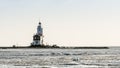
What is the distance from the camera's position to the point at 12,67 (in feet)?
178

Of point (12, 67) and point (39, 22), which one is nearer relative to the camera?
point (12, 67)

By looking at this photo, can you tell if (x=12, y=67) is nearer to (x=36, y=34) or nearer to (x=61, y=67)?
(x=61, y=67)

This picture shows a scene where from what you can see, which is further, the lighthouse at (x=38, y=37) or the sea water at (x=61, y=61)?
the lighthouse at (x=38, y=37)

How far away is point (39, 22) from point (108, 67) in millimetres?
139027

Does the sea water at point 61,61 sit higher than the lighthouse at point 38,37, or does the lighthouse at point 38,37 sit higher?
the lighthouse at point 38,37

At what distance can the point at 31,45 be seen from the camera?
19462 cm

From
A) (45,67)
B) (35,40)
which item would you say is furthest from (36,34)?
(45,67)

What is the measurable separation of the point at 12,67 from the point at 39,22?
5454 inches

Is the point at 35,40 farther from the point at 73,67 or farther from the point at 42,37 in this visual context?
the point at 73,67

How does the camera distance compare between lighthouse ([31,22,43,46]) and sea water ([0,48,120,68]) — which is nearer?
sea water ([0,48,120,68])

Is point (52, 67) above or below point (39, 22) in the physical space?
below

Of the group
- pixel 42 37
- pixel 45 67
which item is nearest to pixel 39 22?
pixel 42 37

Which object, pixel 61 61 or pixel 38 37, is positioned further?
pixel 38 37

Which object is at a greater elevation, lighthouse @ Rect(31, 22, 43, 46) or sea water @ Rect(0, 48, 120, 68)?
lighthouse @ Rect(31, 22, 43, 46)
